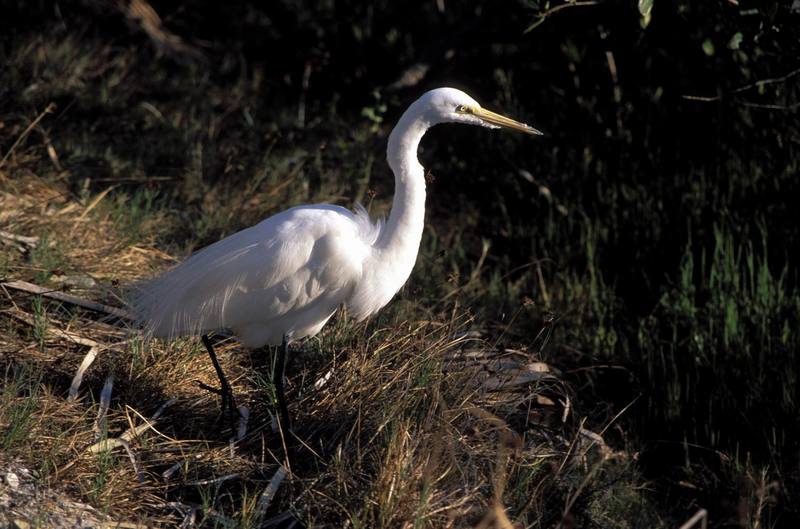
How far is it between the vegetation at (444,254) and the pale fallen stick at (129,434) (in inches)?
0.6

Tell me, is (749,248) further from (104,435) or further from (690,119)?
(104,435)

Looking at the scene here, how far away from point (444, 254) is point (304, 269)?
787 millimetres

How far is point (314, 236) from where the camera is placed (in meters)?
3.27

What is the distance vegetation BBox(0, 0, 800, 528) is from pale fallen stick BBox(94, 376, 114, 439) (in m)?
0.02

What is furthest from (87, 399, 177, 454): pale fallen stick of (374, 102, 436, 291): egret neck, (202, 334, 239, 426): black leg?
(374, 102, 436, 291): egret neck

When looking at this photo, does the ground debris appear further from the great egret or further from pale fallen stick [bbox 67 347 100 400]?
the great egret

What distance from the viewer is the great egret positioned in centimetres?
324

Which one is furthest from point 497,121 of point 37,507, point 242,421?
point 37,507

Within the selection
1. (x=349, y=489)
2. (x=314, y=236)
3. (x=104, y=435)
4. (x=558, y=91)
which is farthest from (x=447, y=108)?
(x=558, y=91)

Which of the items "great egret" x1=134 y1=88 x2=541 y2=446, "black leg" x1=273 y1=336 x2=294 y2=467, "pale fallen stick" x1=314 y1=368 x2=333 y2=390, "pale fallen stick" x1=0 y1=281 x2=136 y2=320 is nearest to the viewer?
"black leg" x1=273 y1=336 x2=294 y2=467

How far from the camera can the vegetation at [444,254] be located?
3.01 m

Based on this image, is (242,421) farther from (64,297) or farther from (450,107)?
(450,107)

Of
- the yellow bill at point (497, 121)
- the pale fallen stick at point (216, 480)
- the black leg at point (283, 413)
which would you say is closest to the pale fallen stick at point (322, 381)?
the black leg at point (283, 413)

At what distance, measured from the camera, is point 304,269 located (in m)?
3.29
